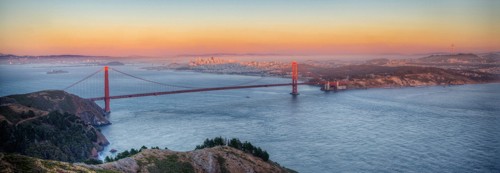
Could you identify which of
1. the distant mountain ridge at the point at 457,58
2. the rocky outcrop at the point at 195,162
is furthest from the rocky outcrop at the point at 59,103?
the distant mountain ridge at the point at 457,58

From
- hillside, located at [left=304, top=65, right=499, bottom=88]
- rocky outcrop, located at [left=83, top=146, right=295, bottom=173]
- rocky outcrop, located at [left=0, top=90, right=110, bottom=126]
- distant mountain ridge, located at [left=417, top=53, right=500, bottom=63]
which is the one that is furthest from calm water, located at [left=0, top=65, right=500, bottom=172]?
distant mountain ridge, located at [left=417, top=53, right=500, bottom=63]

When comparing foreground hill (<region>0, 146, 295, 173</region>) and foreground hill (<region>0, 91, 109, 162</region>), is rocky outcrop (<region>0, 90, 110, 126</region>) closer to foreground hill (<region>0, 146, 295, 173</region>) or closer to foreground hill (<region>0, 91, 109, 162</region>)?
foreground hill (<region>0, 91, 109, 162</region>)

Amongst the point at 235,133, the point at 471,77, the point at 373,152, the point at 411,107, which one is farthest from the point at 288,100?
the point at 471,77

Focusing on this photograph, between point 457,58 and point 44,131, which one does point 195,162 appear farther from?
point 457,58

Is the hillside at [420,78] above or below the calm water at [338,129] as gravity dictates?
above

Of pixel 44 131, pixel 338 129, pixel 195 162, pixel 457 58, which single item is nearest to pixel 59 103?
pixel 44 131

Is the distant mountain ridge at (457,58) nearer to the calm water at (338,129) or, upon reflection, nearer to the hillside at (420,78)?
the hillside at (420,78)
